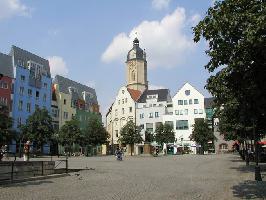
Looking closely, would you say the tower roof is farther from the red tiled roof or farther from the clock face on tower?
the red tiled roof

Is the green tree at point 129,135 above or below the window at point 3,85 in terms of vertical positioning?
below

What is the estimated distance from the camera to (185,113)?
349 ft

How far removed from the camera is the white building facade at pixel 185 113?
105 meters

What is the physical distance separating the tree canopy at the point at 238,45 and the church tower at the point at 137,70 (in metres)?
118

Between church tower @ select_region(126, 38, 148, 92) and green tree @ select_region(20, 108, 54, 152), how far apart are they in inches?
2487

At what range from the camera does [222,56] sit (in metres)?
13.4

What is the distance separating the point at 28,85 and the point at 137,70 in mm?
54495

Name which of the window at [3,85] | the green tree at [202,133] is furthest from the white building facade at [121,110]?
the window at [3,85]

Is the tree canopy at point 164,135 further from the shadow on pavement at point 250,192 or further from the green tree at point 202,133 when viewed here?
the shadow on pavement at point 250,192

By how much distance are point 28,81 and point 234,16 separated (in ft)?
251

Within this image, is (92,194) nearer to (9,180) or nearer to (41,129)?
(9,180)

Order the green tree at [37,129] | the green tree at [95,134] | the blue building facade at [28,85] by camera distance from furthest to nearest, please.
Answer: the green tree at [95,134] < the blue building facade at [28,85] < the green tree at [37,129]

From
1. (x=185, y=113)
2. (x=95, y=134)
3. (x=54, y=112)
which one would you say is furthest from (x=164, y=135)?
(x=54, y=112)

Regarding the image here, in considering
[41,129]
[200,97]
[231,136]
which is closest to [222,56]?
[231,136]
